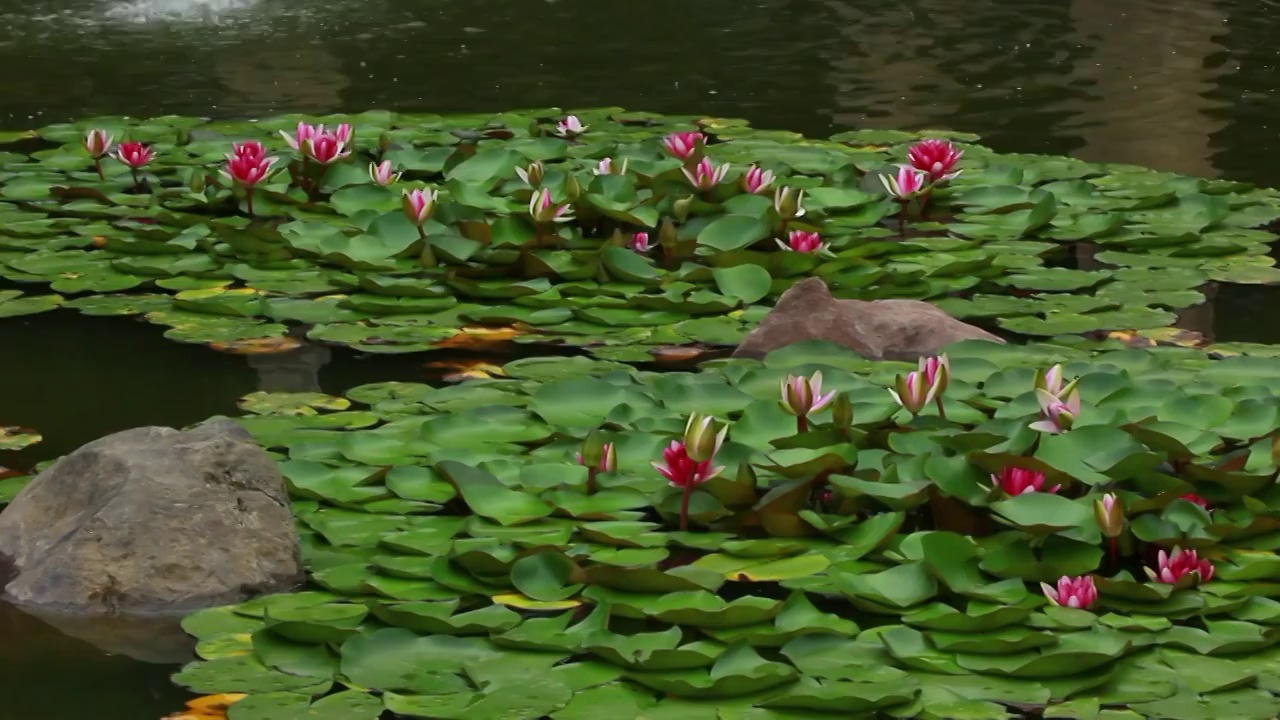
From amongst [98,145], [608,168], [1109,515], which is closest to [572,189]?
[608,168]

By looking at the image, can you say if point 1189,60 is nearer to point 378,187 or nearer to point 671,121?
point 671,121

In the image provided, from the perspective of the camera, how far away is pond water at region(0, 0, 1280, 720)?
4.93 metres

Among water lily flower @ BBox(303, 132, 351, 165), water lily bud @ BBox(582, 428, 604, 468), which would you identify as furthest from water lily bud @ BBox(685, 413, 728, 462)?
water lily flower @ BBox(303, 132, 351, 165)

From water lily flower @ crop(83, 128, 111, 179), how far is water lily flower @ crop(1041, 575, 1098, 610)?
4.26 m

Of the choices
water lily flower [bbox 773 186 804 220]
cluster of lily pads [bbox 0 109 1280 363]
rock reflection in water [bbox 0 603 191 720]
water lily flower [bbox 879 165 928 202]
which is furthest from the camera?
water lily flower [bbox 879 165 928 202]

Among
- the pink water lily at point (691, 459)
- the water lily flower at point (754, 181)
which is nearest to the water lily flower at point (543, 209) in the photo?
the water lily flower at point (754, 181)

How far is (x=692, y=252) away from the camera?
555 centimetres

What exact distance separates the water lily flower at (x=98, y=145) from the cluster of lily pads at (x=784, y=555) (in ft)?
8.55

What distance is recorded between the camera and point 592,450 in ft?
12.2

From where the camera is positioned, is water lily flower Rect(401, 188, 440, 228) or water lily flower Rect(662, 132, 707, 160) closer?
water lily flower Rect(401, 188, 440, 228)

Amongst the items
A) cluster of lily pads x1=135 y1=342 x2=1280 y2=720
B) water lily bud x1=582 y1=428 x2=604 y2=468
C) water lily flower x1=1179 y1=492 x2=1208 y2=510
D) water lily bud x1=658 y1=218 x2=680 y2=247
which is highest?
water lily bud x1=582 y1=428 x2=604 y2=468

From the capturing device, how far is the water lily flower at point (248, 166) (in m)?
5.98

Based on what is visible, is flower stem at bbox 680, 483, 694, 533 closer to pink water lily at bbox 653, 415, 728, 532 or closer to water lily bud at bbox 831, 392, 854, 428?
pink water lily at bbox 653, 415, 728, 532

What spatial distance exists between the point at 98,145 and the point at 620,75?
3504mm
